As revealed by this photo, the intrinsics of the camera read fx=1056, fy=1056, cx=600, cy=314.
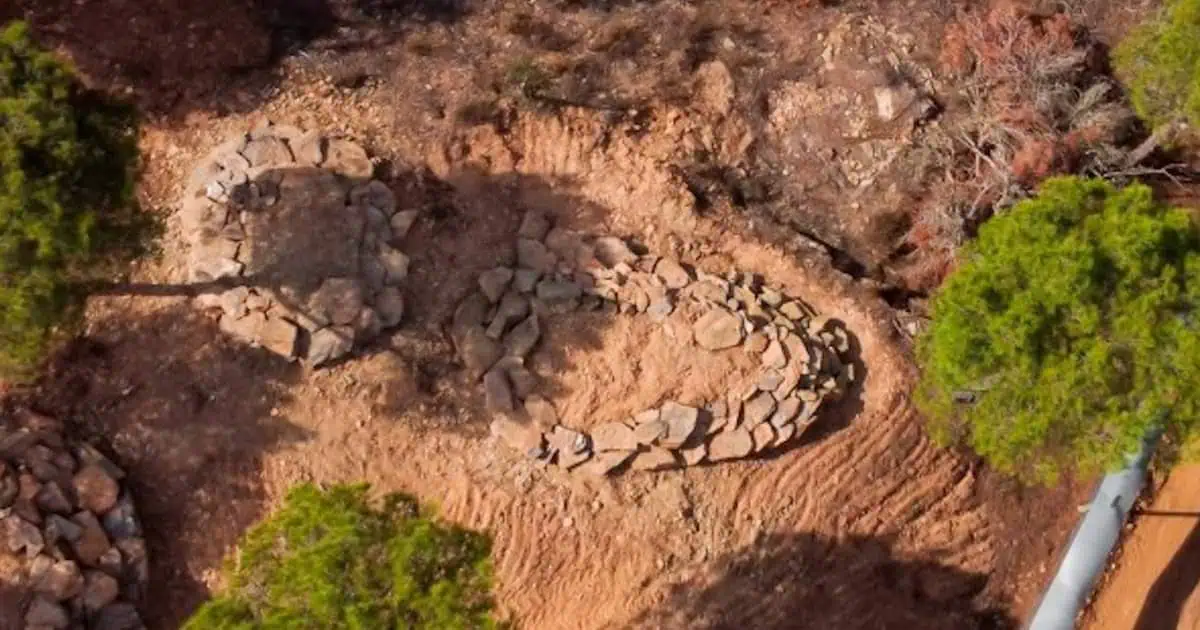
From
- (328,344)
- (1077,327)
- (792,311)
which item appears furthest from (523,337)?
(1077,327)

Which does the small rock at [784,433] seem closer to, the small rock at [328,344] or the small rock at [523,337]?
the small rock at [523,337]

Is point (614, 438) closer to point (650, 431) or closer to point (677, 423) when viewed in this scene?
point (650, 431)

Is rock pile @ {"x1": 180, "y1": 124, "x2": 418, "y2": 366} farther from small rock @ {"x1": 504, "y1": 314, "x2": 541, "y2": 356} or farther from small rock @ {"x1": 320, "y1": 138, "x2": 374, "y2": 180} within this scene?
small rock @ {"x1": 504, "y1": 314, "x2": 541, "y2": 356}

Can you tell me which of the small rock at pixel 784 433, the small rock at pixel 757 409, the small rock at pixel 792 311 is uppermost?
the small rock at pixel 792 311

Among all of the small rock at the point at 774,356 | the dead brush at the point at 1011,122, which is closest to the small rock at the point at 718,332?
the small rock at the point at 774,356

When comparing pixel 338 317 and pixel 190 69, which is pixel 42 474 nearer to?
pixel 338 317

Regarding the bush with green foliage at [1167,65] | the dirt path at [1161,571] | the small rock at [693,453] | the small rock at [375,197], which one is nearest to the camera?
the bush with green foliage at [1167,65]

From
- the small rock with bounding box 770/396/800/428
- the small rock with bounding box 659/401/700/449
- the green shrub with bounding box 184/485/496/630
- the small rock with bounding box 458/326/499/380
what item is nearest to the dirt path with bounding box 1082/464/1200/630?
the small rock with bounding box 770/396/800/428
